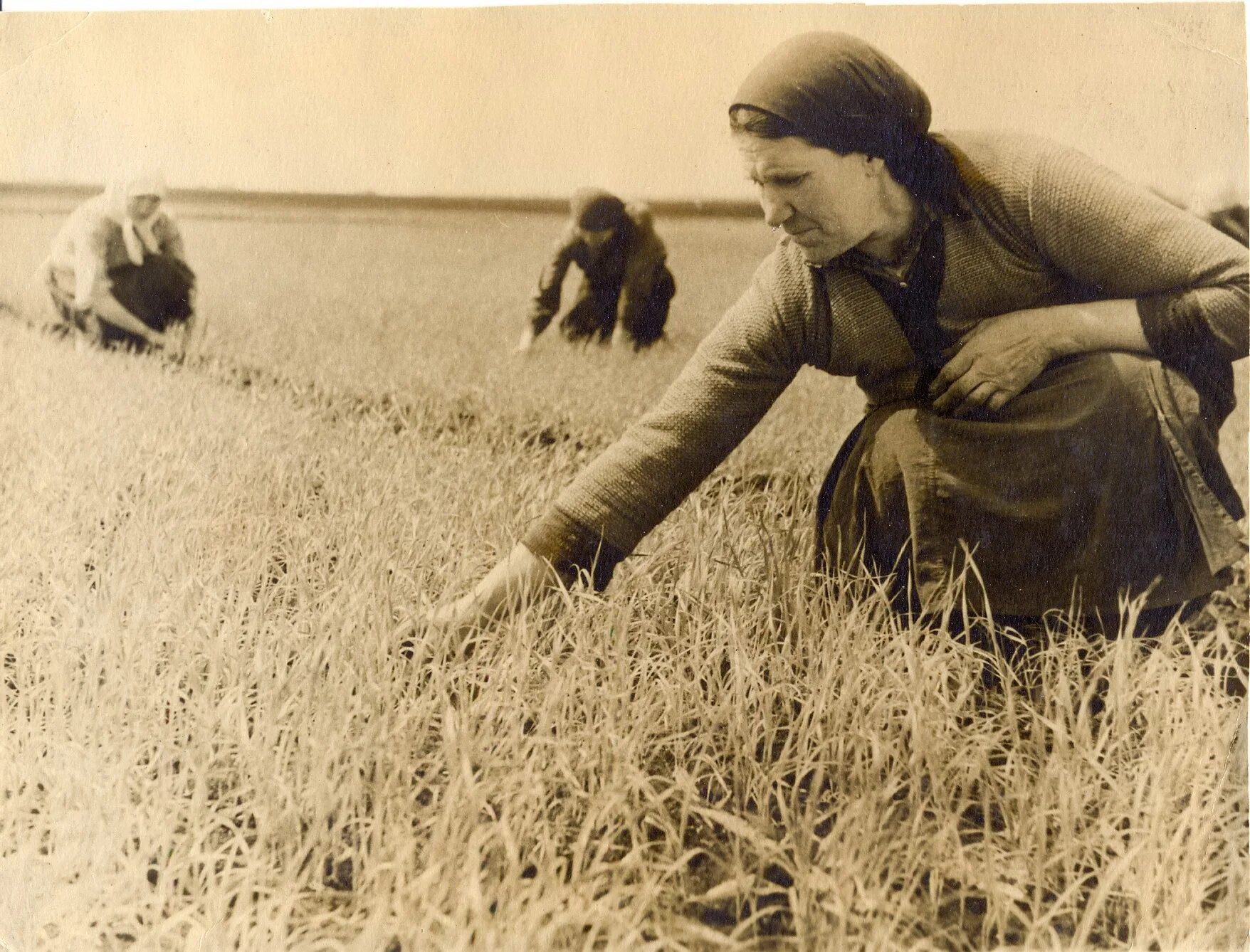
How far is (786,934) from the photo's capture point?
138 centimetres

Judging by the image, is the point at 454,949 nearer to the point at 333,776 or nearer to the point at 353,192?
the point at 333,776

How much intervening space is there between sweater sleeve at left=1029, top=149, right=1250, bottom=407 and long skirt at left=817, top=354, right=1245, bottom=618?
0.07 metres

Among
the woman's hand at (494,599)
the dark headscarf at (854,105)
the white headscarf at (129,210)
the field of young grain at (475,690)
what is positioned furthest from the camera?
the white headscarf at (129,210)

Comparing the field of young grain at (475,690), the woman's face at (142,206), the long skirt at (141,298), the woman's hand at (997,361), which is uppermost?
the woman's face at (142,206)

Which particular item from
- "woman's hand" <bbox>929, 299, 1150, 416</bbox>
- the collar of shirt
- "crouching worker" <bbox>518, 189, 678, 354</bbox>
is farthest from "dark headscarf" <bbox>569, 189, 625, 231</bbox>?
"woman's hand" <bbox>929, 299, 1150, 416</bbox>

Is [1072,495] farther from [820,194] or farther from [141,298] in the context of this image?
Result: [141,298]

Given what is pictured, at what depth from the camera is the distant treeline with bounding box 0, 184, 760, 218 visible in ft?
5.51

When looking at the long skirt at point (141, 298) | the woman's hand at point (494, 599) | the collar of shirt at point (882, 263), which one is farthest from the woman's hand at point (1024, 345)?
the long skirt at point (141, 298)

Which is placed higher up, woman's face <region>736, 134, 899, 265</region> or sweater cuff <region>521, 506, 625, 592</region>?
woman's face <region>736, 134, 899, 265</region>

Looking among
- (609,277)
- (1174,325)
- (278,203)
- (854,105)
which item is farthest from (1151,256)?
(278,203)

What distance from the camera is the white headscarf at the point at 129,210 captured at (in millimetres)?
1745

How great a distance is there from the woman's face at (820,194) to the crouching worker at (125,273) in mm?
1010

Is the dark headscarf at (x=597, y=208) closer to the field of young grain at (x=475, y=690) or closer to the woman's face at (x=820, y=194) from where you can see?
the field of young grain at (x=475, y=690)

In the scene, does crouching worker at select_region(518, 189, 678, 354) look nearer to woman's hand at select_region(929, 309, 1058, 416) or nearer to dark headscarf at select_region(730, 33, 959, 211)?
dark headscarf at select_region(730, 33, 959, 211)
